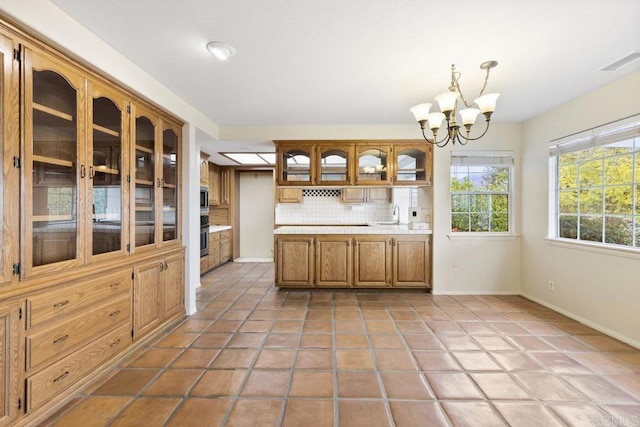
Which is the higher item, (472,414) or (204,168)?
(204,168)

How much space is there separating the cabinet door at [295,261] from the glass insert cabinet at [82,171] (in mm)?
1779

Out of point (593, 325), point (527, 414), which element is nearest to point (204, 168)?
point (527, 414)

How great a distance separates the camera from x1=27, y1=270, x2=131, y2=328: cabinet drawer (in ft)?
5.21

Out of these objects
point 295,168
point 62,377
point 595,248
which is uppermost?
point 295,168

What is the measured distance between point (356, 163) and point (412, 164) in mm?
837

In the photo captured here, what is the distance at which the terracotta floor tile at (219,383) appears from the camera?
1855 mm

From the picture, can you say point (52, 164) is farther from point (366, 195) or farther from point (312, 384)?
point (366, 195)

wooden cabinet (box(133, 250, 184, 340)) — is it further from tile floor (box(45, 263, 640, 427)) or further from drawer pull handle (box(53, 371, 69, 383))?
drawer pull handle (box(53, 371, 69, 383))

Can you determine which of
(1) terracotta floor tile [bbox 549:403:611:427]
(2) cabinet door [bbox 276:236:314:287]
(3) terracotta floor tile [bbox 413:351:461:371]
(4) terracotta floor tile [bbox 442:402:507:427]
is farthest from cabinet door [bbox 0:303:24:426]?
(1) terracotta floor tile [bbox 549:403:611:427]

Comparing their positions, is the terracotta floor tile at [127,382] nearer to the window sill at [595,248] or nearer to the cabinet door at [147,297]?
the cabinet door at [147,297]

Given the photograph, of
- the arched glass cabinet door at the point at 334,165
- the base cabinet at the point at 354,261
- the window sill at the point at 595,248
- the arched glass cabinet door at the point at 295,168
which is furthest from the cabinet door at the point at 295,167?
the window sill at the point at 595,248

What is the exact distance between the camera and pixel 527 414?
5.41 ft

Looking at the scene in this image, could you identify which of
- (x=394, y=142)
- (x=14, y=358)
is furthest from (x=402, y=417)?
(x=394, y=142)

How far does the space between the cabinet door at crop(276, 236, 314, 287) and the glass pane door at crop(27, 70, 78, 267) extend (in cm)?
252
